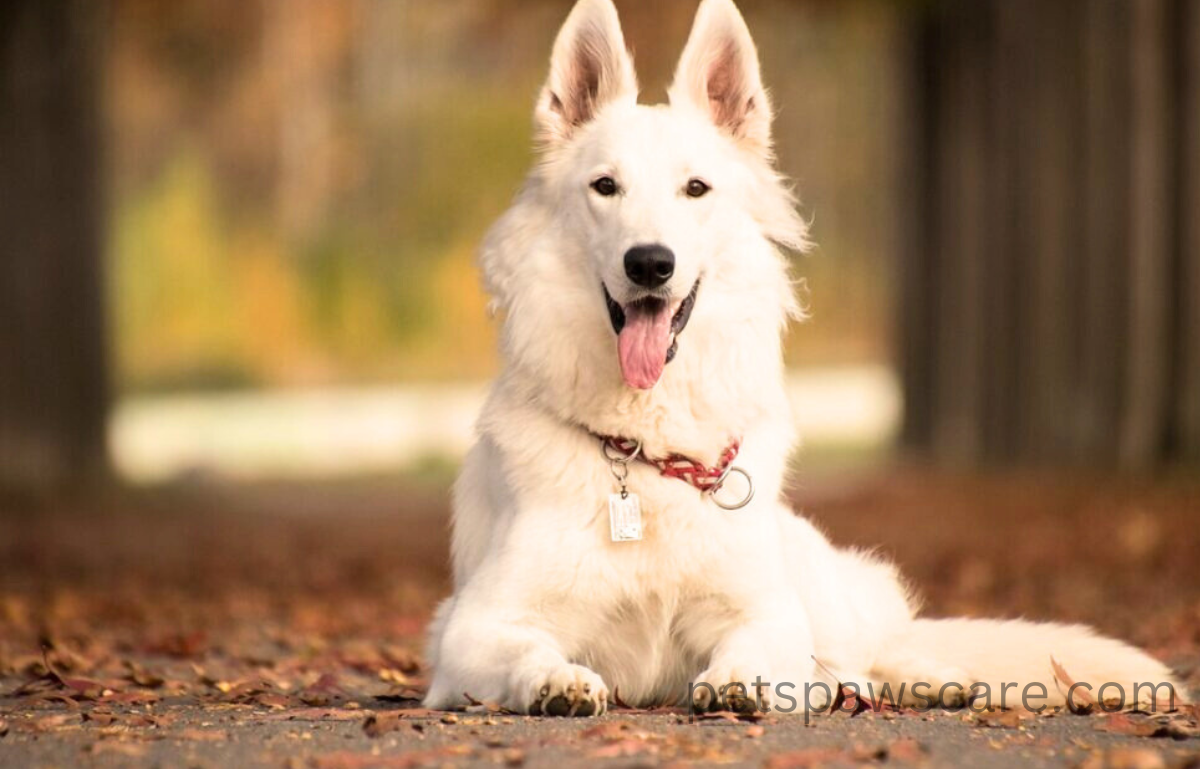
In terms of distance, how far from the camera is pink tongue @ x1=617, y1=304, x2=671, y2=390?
20.6 feet

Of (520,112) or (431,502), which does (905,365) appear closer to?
(431,502)

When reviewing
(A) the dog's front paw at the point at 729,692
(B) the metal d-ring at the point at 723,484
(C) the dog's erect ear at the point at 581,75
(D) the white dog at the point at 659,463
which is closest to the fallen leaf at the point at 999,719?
(D) the white dog at the point at 659,463

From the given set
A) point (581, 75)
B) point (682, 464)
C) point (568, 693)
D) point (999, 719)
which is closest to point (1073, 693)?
point (999, 719)

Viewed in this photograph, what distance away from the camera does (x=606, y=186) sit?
6.42m

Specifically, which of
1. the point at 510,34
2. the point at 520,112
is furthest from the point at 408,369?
the point at 510,34

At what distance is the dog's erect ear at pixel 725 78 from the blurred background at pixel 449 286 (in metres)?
0.47

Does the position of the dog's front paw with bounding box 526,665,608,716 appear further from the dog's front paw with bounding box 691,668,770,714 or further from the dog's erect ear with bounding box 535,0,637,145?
the dog's erect ear with bounding box 535,0,637,145

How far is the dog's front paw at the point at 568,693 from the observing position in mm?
5656

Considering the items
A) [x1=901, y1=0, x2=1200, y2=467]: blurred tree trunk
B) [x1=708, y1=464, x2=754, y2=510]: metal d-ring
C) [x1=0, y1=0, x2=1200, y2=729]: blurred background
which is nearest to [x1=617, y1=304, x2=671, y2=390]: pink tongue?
[x1=708, y1=464, x2=754, y2=510]: metal d-ring

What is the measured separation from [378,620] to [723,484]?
4.94m

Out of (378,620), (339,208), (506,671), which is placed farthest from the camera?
(339,208)

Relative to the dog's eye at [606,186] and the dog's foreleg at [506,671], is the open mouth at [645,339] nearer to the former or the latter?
the dog's eye at [606,186]

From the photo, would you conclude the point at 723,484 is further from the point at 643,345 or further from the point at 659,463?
the point at 643,345

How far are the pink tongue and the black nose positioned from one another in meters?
0.16
